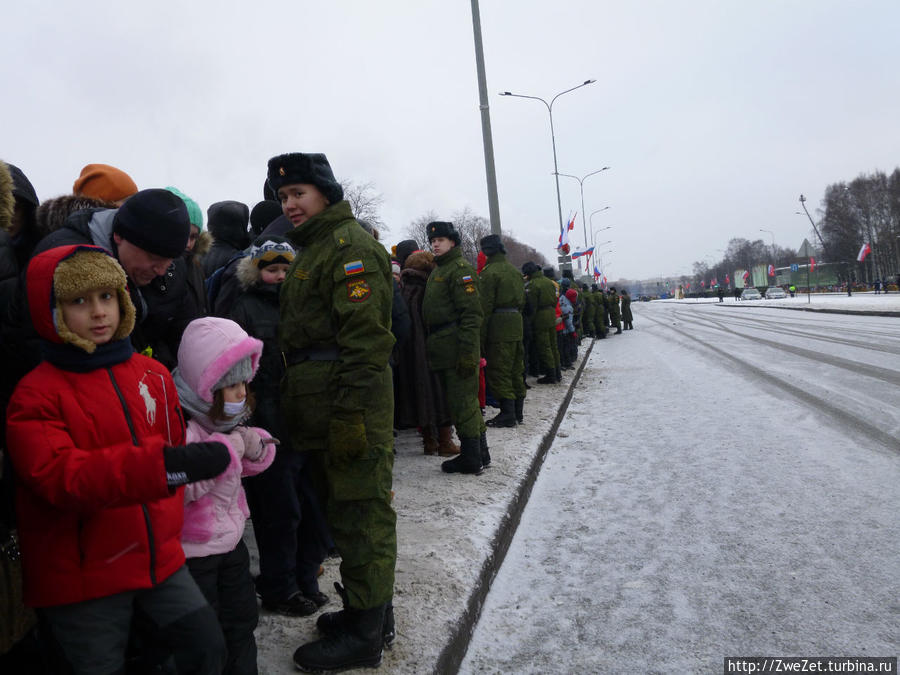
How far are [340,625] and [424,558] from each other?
36.1 inches

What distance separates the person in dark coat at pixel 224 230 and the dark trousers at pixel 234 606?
6.73 ft

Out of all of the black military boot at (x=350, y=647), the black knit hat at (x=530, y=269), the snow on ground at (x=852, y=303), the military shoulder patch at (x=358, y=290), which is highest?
the black knit hat at (x=530, y=269)

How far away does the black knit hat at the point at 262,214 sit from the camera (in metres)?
4.34

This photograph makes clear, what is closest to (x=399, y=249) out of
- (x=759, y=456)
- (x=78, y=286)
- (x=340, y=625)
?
(x=759, y=456)

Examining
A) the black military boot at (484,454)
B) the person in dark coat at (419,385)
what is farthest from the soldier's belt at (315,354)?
the person in dark coat at (419,385)

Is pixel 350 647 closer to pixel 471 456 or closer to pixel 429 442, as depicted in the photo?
pixel 471 456

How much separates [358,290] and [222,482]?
0.82 meters

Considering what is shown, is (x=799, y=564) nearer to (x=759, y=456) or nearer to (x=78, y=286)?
(x=759, y=456)

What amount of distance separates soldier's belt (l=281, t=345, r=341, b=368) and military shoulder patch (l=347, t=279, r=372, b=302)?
0.24 metres

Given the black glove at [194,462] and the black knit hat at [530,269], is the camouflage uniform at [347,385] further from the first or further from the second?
the black knit hat at [530,269]

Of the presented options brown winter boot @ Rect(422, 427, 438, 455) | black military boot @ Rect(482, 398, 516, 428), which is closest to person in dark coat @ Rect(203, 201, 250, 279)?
brown winter boot @ Rect(422, 427, 438, 455)

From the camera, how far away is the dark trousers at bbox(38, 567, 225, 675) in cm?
170

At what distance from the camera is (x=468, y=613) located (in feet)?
9.37

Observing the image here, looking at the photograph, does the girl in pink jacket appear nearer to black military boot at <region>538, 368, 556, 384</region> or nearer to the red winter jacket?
the red winter jacket
